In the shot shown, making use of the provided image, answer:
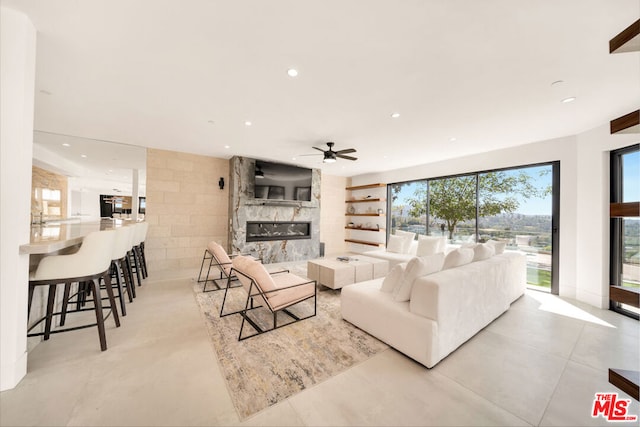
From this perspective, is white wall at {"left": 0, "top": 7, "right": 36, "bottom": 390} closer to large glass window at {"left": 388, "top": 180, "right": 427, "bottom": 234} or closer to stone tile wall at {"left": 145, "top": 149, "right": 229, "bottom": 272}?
stone tile wall at {"left": 145, "top": 149, "right": 229, "bottom": 272}

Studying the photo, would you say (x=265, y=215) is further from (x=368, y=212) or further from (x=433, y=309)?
(x=433, y=309)

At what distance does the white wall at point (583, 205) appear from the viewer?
11.1 feet

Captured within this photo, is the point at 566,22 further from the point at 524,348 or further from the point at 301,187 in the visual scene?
the point at 301,187

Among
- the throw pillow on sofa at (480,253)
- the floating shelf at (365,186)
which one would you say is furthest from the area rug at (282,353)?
the floating shelf at (365,186)

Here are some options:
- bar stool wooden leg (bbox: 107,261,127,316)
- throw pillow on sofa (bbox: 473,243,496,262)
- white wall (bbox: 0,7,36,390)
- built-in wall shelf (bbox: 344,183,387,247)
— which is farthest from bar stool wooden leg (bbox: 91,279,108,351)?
built-in wall shelf (bbox: 344,183,387,247)

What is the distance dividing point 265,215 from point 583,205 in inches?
239

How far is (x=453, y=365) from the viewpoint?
80.0 inches

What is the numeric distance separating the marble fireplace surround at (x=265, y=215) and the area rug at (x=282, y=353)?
2.78 m

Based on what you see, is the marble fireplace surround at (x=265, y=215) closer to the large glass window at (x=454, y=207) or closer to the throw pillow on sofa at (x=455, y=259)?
the large glass window at (x=454, y=207)

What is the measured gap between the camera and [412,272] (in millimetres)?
2281

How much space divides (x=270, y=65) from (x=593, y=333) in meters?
4.50

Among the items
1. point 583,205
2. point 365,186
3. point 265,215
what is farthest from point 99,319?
point 365,186

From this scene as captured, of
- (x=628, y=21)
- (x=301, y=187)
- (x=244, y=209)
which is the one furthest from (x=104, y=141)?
(x=628, y=21)
